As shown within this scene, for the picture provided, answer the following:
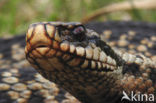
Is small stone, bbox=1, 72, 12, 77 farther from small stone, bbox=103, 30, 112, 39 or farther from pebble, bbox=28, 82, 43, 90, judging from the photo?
small stone, bbox=103, 30, 112, 39

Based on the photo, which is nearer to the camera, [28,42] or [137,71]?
[28,42]

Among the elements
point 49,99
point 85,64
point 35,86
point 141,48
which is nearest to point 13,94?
point 35,86

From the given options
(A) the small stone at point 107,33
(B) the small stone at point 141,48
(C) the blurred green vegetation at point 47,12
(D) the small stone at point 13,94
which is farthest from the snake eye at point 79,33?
(C) the blurred green vegetation at point 47,12

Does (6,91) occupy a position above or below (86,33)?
below

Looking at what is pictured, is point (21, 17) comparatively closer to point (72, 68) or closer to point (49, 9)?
point (49, 9)

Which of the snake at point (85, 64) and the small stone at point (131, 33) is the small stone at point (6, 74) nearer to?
the snake at point (85, 64)

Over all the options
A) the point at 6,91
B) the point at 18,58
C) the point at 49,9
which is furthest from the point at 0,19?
the point at 6,91

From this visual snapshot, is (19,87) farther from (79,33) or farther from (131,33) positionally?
(131,33)
